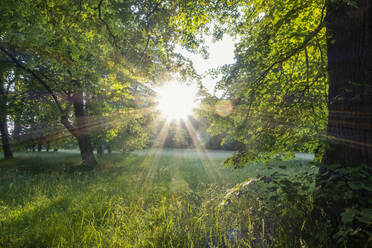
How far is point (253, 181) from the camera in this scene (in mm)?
2691

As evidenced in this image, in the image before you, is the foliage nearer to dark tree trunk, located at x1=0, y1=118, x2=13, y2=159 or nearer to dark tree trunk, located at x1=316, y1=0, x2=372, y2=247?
dark tree trunk, located at x1=316, y1=0, x2=372, y2=247

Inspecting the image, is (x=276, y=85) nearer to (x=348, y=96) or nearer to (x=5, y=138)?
(x=348, y=96)

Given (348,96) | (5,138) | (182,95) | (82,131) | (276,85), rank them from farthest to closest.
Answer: (5,138) → (82,131) → (182,95) → (276,85) → (348,96)

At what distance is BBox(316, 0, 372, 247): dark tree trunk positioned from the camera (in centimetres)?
243

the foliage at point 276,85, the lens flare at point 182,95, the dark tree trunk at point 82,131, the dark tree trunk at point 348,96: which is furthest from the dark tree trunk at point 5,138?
the dark tree trunk at point 348,96

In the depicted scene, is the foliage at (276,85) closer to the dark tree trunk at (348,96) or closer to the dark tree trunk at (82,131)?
the dark tree trunk at (348,96)

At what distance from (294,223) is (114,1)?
19.7 ft

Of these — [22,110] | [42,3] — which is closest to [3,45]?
[22,110]

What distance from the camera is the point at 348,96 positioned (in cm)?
260

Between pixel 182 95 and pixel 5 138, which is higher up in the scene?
pixel 182 95

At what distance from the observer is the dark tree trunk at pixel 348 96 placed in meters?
2.43

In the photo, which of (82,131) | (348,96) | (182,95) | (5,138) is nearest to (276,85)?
(348,96)

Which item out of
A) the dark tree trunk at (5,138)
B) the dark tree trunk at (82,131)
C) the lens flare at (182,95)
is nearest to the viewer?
the lens flare at (182,95)

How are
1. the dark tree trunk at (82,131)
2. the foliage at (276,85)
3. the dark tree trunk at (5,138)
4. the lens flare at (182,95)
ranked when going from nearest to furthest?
the foliage at (276,85) < the lens flare at (182,95) < the dark tree trunk at (82,131) < the dark tree trunk at (5,138)
